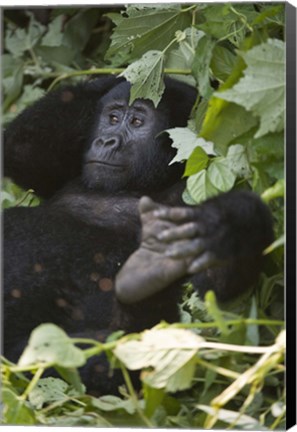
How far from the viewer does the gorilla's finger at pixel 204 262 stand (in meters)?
1.54

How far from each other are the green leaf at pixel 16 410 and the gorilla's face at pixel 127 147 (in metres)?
0.52

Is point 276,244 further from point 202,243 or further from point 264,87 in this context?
point 264,87

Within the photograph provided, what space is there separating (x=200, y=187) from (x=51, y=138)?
540mm

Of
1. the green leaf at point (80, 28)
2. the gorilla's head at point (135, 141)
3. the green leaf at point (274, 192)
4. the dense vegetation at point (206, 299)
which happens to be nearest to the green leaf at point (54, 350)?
the dense vegetation at point (206, 299)

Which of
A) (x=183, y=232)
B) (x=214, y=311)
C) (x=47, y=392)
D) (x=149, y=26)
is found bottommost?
(x=47, y=392)

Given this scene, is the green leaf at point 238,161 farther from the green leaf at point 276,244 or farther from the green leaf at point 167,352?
the green leaf at point 167,352

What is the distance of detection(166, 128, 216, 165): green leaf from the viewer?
184 centimetres

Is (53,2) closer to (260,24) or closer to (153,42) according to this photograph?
(153,42)

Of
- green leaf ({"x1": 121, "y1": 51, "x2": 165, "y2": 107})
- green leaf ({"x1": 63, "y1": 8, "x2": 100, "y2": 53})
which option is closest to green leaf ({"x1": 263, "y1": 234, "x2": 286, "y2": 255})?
green leaf ({"x1": 121, "y1": 51, "x2": 165, "y2": 107})

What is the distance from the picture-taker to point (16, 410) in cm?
180

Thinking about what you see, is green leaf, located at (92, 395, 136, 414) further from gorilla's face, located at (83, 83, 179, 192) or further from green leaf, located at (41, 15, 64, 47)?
green leaf, located at (41, 15, 64, 47)

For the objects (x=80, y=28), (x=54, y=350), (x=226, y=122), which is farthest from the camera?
(x=80, y=28)

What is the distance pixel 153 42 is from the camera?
6.43 ft

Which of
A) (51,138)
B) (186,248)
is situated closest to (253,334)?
(186,248)
